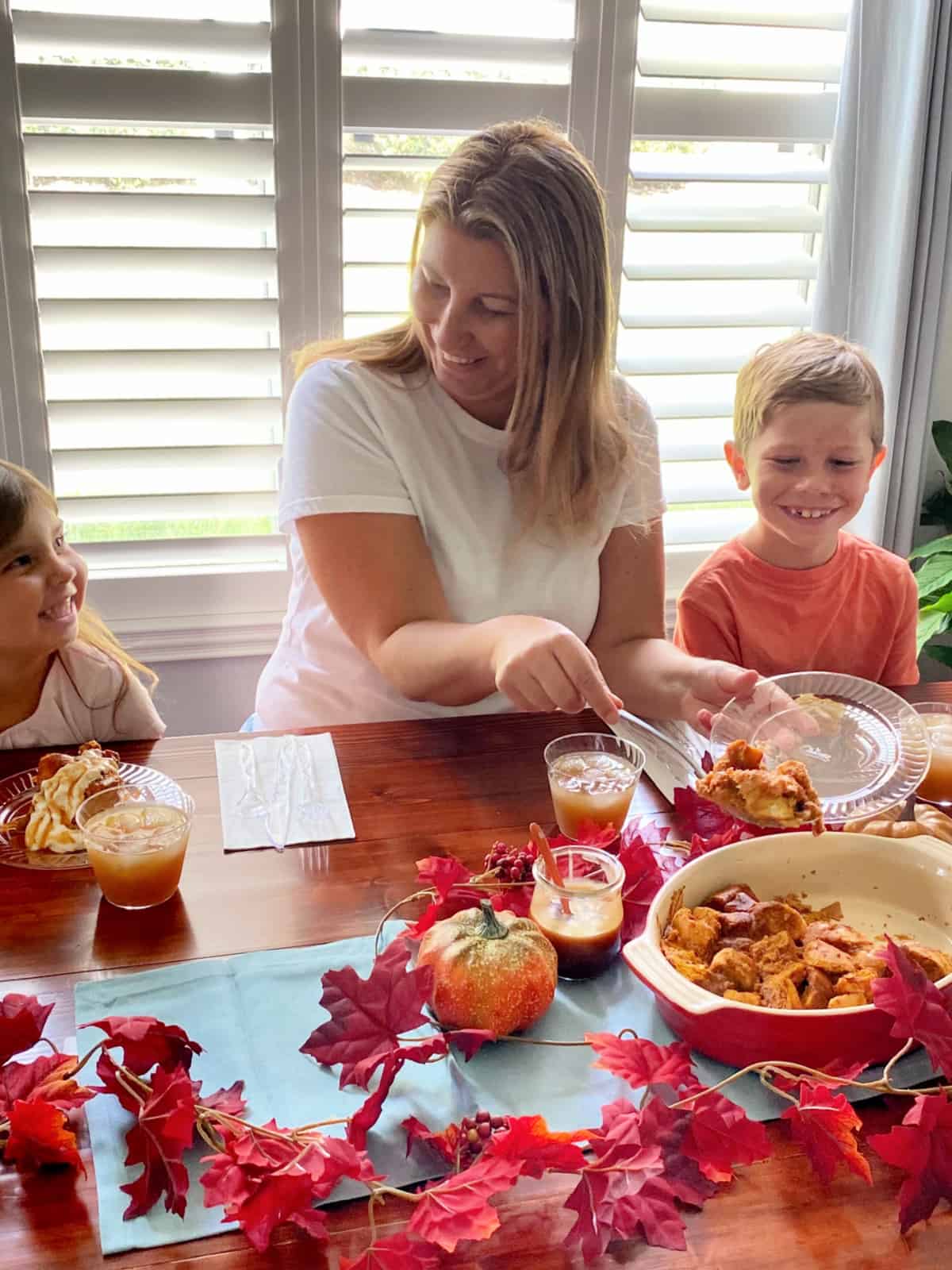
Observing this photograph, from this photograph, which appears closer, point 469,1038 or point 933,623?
point 469,1038

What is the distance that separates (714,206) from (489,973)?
203 cm

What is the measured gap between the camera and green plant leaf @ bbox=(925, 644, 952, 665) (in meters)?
2.57

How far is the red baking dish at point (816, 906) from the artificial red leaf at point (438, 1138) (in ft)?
0.61

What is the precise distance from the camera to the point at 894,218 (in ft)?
7.96

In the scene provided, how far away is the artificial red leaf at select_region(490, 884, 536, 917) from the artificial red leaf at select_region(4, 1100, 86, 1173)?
1.31 feet

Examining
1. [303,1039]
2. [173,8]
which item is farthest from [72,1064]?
[173,8]

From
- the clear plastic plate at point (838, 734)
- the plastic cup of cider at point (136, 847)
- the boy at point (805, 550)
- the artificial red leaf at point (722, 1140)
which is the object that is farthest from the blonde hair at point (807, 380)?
the artificial red leaf at point (722, 1140)

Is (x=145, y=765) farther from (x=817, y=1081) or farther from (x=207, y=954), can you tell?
(x=817, y=1081)

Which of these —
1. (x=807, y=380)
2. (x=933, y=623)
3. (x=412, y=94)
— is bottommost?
(x=933, y=623)

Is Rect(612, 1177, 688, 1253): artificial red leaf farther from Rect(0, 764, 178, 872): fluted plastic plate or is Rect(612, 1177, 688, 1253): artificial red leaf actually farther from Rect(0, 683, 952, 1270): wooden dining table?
Rect(0, 764, 178, 872): fluted plastic plate

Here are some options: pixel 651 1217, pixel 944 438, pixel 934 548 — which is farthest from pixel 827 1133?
pixel 944 438

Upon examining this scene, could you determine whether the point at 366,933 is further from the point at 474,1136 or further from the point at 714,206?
the point at 714,206

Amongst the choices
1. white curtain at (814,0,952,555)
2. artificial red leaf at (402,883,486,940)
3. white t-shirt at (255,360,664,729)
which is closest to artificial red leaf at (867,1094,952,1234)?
artificial red leaf at (402,883,486,940)

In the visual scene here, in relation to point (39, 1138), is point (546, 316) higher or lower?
higher
